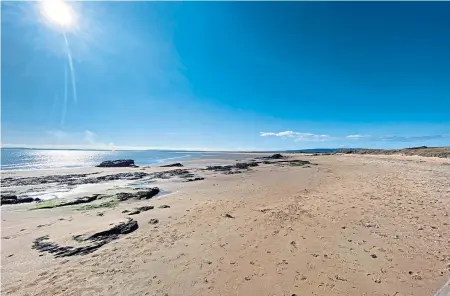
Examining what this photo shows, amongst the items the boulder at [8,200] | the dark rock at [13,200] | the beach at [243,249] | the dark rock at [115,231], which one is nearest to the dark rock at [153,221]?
the beach at [243,249]

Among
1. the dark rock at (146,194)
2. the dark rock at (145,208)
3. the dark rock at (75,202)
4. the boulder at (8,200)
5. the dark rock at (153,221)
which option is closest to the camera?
the dark rock at (153,221)

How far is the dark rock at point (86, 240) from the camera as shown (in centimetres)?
862

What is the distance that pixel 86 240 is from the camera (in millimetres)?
9445

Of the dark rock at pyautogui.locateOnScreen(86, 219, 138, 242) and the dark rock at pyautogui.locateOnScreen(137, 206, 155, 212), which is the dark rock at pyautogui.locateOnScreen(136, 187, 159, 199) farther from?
the dark rock at pyautogui.locateOnScreen(86, 219, 138, 242)

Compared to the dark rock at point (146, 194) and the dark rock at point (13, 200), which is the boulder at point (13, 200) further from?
the dark rock at point (146, 194)

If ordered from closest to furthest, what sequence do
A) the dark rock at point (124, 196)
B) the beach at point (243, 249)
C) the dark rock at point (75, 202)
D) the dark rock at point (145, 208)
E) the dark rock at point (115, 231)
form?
the beach at point (243, 249) < the dark rock at point (115, 231) < the dark rock at point (145, 208) < the dark rock at point (75, 202) < the dark rock at point (124, 196)

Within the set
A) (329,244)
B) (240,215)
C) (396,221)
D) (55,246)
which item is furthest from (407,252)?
(55,246)

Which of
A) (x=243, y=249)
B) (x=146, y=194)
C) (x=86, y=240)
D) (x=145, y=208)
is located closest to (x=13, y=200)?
(x=146, y=194)

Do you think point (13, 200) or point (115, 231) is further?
point (13, 200)

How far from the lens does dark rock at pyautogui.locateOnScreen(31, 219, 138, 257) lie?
28.3 feet

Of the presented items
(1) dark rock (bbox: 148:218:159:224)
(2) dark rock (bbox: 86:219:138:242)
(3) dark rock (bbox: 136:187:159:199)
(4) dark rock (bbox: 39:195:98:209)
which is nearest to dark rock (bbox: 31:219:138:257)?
(2) dark rock (bbox: 86:219:138:242)

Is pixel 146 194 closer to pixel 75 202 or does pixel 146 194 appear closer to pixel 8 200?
pixel 75 202

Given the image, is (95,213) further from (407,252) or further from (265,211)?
(407,252)

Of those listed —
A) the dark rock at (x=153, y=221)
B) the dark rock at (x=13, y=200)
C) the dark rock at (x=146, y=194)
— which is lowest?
the dark rock at (x=13, y=200)
